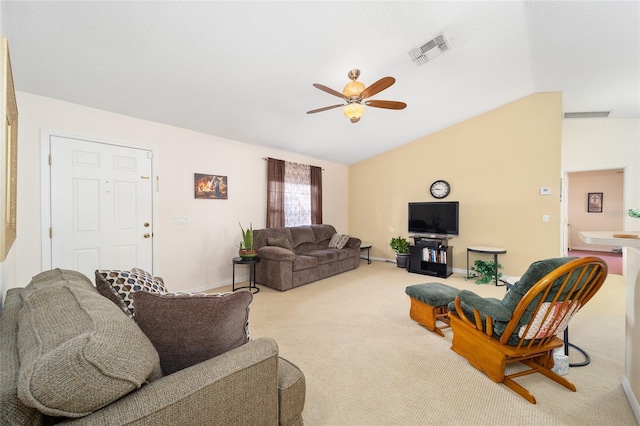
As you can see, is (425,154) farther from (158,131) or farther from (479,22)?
(158,131)

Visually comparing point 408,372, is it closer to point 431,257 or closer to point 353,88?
point 353,88

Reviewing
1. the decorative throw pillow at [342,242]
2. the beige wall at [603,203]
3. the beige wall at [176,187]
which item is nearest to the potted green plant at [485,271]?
the decorative throw pillow at [342,242]

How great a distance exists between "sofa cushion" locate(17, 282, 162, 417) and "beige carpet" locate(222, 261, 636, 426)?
4.05 feet

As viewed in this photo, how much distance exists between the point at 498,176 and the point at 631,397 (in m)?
3.79

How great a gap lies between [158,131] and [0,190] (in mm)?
2758

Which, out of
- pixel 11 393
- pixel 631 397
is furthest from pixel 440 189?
pixel 11 393

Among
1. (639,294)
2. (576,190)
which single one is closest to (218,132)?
(639,294)

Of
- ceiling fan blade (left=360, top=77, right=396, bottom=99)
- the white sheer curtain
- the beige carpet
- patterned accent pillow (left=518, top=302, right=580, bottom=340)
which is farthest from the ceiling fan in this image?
the white sheer curtain

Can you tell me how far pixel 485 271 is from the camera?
460cm

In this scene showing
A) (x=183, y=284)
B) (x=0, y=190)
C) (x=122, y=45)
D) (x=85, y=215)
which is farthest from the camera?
(x=183, y=284)

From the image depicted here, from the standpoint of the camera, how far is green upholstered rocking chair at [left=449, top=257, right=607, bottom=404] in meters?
1.62

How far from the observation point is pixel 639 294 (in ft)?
5.32

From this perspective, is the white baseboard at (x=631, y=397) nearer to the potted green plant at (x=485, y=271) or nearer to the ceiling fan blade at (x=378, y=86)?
the potted green plant at (x=485, y=271)

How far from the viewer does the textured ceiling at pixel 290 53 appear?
214 centimetres
